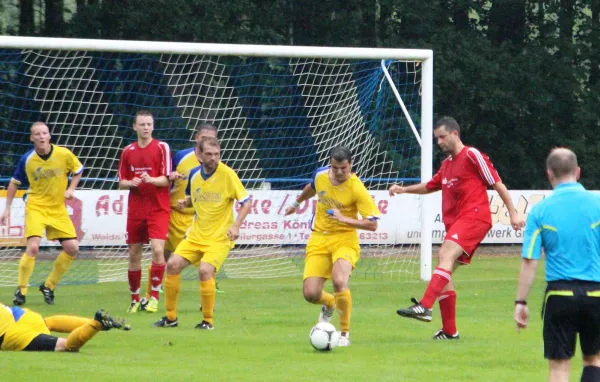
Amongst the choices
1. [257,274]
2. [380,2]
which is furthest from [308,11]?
[257,274]

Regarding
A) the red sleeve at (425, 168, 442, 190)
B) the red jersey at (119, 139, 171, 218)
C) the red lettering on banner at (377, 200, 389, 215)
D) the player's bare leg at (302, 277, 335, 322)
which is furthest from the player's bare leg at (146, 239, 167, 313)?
the red lettering on banner at (377, 200, 389, 215)

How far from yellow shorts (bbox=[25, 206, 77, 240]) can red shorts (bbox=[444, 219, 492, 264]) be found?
488 cm

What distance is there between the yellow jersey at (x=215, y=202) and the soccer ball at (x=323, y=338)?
189 centimetres

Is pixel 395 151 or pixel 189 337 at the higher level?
pixel 395 151

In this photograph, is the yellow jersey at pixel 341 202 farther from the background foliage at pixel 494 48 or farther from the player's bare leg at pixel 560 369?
the background foliage at pixel 494 48

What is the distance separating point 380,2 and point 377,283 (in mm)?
12645

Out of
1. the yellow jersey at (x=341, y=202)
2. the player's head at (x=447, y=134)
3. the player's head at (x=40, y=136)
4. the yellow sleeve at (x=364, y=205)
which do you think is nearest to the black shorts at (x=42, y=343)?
the yellow jersey at (x=341, y=202)

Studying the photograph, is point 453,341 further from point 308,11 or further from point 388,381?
point 308,11

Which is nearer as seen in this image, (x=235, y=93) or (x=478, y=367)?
(x=478, y=367)

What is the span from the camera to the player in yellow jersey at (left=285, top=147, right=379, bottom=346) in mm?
9000

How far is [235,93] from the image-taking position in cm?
1958

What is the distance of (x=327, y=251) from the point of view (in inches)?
366

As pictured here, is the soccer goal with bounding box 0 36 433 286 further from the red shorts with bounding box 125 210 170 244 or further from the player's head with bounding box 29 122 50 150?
the red shorts with bounding box 125 210 170 244

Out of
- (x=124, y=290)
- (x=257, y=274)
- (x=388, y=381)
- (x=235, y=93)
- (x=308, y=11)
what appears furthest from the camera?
(x=308, y=11)
